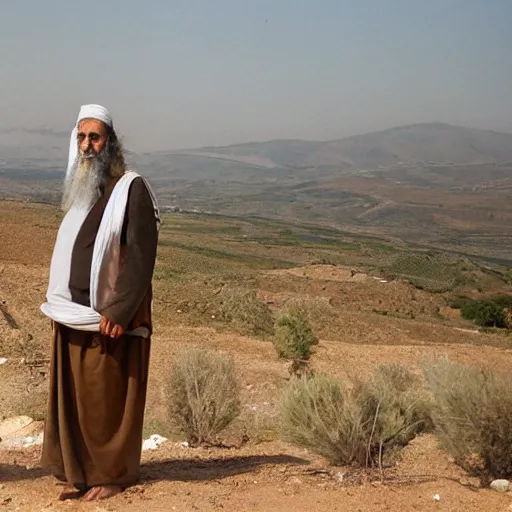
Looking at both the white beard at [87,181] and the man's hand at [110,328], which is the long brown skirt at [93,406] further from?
the white beard at [87,181]

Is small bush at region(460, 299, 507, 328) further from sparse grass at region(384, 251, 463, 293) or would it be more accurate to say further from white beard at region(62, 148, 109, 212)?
white beard at region(62, 148, 109, 212)

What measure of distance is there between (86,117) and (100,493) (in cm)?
204

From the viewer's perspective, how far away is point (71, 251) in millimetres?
3908

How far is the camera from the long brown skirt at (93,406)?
12.8 ft

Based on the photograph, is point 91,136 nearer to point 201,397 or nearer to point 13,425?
point 201,397

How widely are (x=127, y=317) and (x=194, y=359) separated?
3034mm

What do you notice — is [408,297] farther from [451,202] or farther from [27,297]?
[451,202]

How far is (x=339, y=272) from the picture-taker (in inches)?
1441

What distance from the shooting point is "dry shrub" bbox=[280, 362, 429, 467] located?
524 centimetres

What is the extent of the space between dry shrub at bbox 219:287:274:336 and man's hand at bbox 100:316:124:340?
12146 millimetres

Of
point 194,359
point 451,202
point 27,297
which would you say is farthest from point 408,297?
point 451,202

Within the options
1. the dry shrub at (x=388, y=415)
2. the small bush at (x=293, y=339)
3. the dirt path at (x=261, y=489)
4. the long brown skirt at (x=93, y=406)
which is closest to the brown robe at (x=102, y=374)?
the long brown skirt at (x=93, y=406)

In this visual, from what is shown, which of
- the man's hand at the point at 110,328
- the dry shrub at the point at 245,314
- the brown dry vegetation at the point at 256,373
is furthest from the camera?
the dry shrub at the point at 245,314

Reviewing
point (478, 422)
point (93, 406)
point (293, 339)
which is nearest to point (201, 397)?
point (478, 422)
